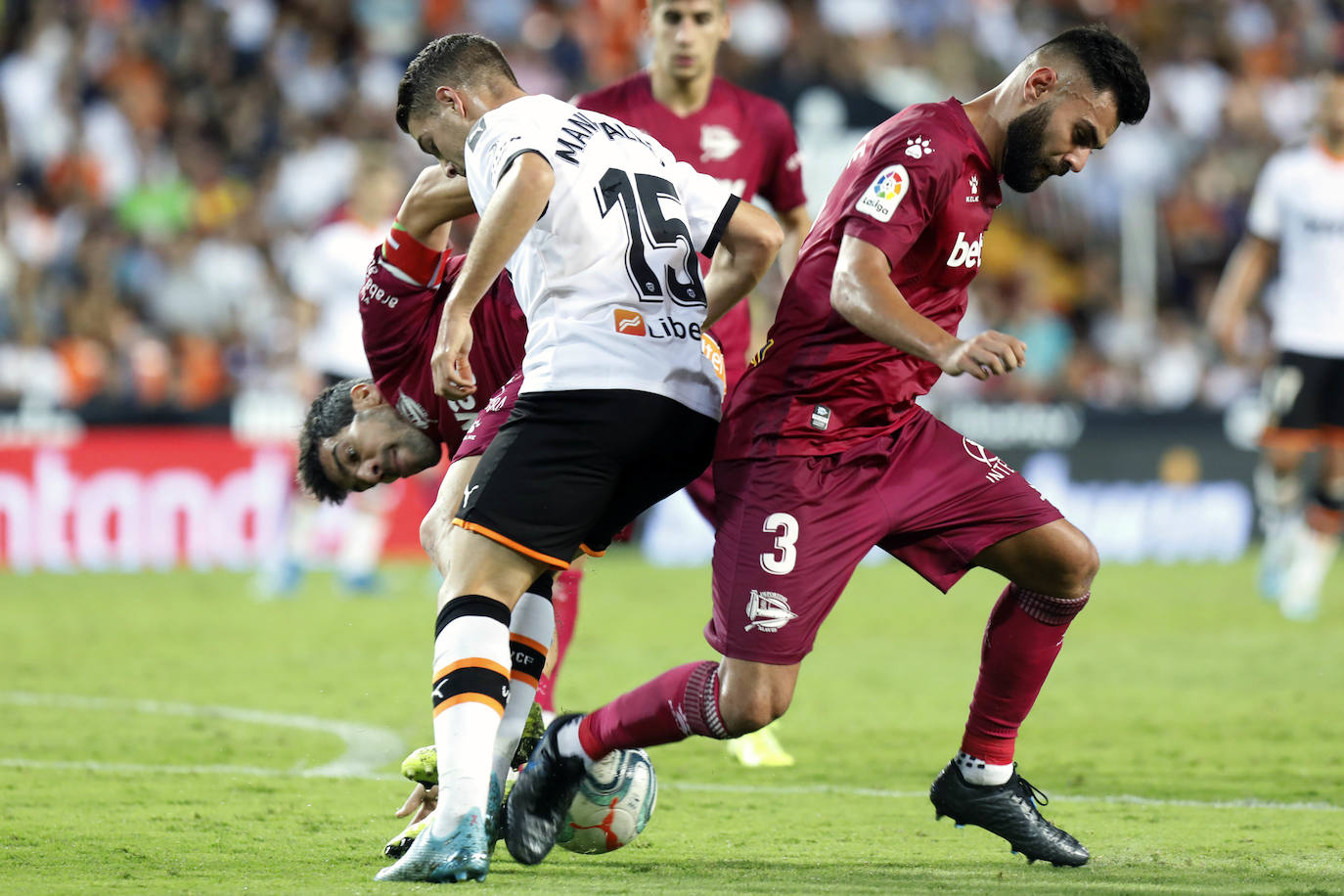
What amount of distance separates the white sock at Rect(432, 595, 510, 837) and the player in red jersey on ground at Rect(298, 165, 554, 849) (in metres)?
0.50

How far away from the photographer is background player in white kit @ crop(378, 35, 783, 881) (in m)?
4.09

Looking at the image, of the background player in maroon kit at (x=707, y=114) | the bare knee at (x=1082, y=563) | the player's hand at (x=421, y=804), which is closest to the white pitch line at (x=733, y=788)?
the player's hand at (x=421, y=804)

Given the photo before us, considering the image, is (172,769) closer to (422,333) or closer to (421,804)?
(421,804)

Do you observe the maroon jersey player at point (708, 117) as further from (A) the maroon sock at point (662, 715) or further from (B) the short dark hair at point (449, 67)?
(A) the maroon sock at point (662, 715)

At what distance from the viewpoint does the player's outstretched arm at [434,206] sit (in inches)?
188

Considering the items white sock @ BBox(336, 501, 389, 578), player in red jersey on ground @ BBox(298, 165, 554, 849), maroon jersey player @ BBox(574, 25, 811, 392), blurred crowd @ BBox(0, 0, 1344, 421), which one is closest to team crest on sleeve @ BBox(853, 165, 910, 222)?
player in red jersey on ground @ BBox(298, 165, 554, 849)

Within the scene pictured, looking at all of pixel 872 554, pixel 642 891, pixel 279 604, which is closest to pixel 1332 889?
pixel 642 891

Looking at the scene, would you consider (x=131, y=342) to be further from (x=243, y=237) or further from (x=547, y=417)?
(x=547, y=417)

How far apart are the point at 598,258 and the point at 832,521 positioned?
93 cm

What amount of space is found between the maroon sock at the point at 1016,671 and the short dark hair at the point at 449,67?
1.99 meters

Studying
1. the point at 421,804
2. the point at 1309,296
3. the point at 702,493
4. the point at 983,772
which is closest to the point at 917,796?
the point at 983,772

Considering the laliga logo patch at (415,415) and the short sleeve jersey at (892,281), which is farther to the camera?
the laliga logo patch at (415,415)

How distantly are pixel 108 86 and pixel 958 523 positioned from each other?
13845 mm

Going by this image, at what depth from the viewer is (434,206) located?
482 centimetres
